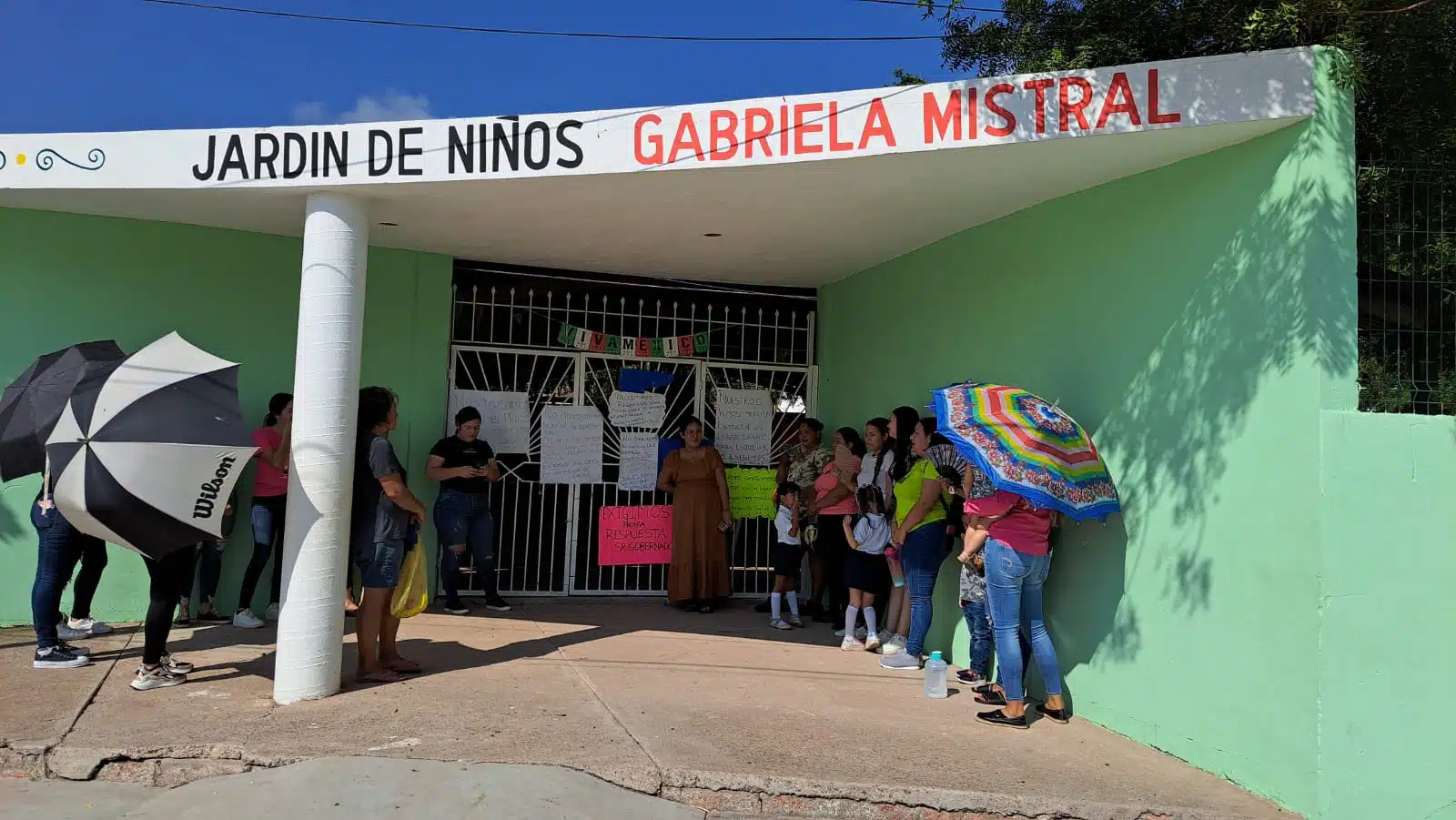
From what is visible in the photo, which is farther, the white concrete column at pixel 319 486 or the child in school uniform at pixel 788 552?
the child in school uniform at pixel 788 552

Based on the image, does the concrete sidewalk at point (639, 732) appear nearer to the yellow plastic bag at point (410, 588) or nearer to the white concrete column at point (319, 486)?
the white concrete column at point (319, 486)

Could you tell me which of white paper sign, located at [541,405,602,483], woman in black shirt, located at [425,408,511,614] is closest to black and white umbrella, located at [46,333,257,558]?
woman in black shirt, located at [425,408,511,614]

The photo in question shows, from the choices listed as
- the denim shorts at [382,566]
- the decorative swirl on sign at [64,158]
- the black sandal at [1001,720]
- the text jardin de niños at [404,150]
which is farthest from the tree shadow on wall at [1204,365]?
the decorative swirl on sign at [64,158]

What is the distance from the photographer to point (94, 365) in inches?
210

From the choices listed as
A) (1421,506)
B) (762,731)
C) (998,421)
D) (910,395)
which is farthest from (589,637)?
(1421,506)

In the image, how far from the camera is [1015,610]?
541 centimetres

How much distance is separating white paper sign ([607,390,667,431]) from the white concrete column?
11.2ft

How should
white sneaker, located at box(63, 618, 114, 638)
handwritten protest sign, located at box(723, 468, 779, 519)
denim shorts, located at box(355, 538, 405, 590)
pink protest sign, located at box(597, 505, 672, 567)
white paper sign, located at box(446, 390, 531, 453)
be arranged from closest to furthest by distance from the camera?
denim shorts, located at box(355, 538, 405, 590) → white sneaker, located at box(63, 618, 114, 638) → white paper sign, located at box(446, 390, 531, 453) → pink protest sign, located at box(597, 505, 672, 567) → handwritten protest sign, located at box(723, 468, 779, 519)

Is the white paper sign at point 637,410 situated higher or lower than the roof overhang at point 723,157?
lower

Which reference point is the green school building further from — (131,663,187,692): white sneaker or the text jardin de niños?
(131,663,187,692): white sneaker

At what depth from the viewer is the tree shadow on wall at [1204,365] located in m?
4.48

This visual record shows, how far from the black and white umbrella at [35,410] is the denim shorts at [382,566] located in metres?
1.66

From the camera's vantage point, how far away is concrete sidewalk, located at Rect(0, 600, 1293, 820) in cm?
433

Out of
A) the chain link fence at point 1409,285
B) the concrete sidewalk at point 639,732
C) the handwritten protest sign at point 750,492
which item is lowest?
the concrete sidewalk at point 639,732
